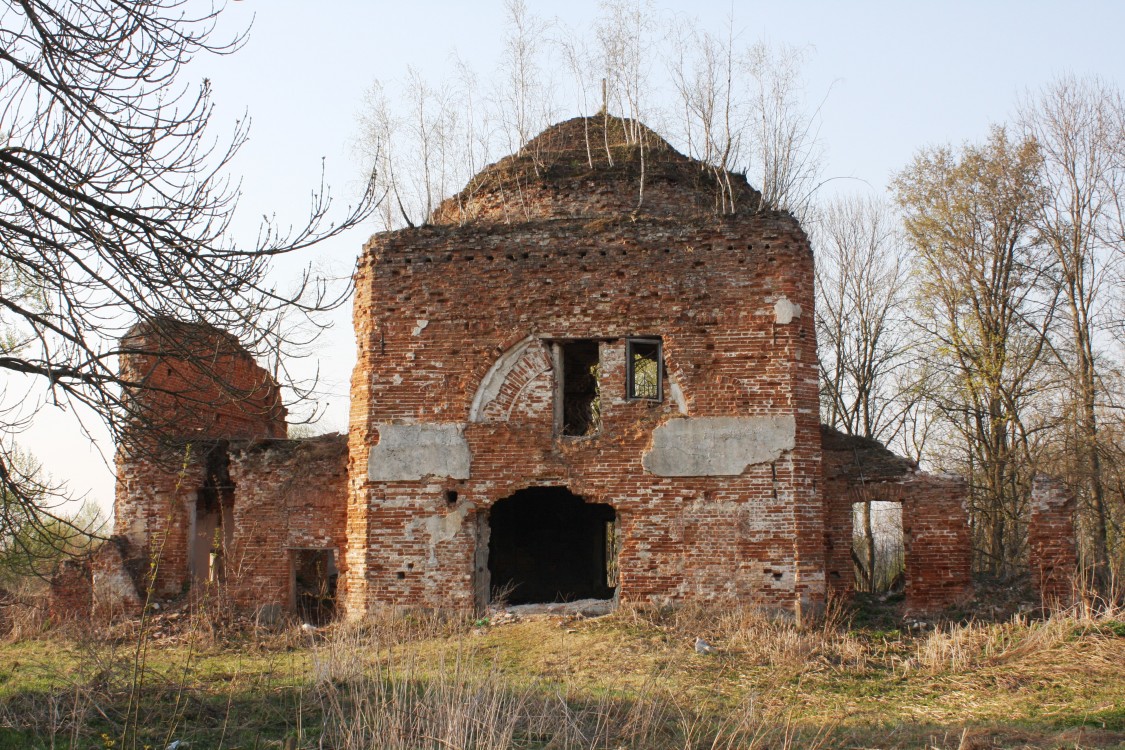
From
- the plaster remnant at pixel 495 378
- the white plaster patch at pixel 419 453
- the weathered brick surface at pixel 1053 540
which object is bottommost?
the weathered brick surface at pixel 1053 540

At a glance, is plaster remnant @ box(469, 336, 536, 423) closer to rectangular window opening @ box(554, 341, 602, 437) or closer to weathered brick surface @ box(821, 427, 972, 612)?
rectangular window opening @ box(554, 341, 602, 437)

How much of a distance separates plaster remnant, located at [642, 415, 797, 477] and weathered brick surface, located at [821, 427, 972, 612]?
1.28 meters

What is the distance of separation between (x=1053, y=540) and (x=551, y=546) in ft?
25.1

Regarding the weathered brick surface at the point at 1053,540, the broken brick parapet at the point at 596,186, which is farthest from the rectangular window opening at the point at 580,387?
the weathered brick surface at the point at 1053,540

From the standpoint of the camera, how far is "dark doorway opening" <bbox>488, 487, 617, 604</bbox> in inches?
627

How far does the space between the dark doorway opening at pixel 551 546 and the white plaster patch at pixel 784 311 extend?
18.1ft

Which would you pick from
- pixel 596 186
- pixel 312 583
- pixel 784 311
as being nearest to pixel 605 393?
pixel 784 311

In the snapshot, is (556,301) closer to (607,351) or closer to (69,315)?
(607,351)

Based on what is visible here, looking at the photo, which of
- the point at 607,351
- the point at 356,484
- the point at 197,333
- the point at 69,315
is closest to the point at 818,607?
the point at 607,351

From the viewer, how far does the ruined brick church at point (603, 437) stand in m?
11.1

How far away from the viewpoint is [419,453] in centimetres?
1161

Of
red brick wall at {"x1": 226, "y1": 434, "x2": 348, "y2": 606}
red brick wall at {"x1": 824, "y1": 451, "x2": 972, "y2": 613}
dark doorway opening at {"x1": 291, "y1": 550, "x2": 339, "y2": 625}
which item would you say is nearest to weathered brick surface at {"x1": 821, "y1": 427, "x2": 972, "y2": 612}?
red brick wall at {"x1": 824, "y1": 451, "x2": 972, "y2": 613}

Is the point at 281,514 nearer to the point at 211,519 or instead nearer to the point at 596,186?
the point at 211,519

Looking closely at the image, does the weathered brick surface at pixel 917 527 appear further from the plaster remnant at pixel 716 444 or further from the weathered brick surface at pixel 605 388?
the plaster remnant at pixel 716 444
